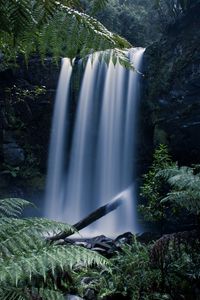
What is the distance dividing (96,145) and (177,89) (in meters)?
3.74

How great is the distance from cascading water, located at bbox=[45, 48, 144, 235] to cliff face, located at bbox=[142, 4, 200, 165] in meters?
0.87

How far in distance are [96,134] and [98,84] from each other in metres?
1.75

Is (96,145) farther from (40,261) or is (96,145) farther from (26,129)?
(40,261)

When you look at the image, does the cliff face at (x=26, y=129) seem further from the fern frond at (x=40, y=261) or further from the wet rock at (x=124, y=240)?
the fern frond at (x=40, y=261)

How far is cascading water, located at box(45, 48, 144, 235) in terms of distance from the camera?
1247 centimetres

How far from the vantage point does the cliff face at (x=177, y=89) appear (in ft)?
33.6

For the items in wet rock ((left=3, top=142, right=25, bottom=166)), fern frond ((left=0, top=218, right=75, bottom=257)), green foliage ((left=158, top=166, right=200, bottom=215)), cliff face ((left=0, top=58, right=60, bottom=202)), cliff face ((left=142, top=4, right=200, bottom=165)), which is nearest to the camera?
fern frond ((left=0, top=218, right=75, bottom=257))

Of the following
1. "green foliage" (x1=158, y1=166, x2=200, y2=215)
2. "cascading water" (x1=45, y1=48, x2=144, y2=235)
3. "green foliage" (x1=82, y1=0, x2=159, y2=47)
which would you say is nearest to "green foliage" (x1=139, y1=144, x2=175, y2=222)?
"green foliage" (x1=158, y1=166, x2=200, y2=215)

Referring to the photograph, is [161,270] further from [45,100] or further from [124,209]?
[45,100]

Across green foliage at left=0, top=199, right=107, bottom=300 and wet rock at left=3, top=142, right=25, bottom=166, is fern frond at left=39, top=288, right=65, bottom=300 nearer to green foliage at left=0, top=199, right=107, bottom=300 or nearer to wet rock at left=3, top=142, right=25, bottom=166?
green foliage at left=0, top=199, right=107, bottom=300

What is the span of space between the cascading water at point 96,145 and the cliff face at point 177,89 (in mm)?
871

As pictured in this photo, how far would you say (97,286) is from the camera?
4.70m

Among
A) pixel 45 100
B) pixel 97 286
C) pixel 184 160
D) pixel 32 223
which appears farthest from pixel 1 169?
pixel 32 223

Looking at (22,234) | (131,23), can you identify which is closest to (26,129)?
(131,23)
